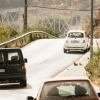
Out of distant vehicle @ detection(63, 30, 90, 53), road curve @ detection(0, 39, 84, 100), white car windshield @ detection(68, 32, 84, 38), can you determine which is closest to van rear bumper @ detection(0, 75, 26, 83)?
road curve @ detection(0, 39, 84, 100)

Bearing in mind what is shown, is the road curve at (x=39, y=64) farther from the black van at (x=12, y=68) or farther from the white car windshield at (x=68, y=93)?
the white car windshield at (x=68, y=93)

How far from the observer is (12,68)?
20.7 m

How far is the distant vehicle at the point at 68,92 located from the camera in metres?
10.2

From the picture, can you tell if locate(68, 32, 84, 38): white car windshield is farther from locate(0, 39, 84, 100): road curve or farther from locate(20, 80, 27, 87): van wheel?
locate(20, 80, 27, 87): van wheel

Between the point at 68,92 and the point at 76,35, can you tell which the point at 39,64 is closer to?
the point at 76,35

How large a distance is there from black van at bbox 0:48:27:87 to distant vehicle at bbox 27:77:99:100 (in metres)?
9.86

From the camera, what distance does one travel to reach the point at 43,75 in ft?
83.7

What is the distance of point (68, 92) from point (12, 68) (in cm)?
1024

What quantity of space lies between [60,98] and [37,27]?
4889cm

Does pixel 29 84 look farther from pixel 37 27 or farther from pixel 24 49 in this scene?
pixel 37 27

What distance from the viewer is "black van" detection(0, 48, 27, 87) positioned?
20.6 meters

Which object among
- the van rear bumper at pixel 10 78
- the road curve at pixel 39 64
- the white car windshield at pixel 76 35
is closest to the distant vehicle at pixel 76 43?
the white car windshield at pixel 76 35

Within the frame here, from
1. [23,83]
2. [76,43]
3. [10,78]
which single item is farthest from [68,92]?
[76,43]

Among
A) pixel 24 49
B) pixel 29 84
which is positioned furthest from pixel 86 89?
pixel 24 49
